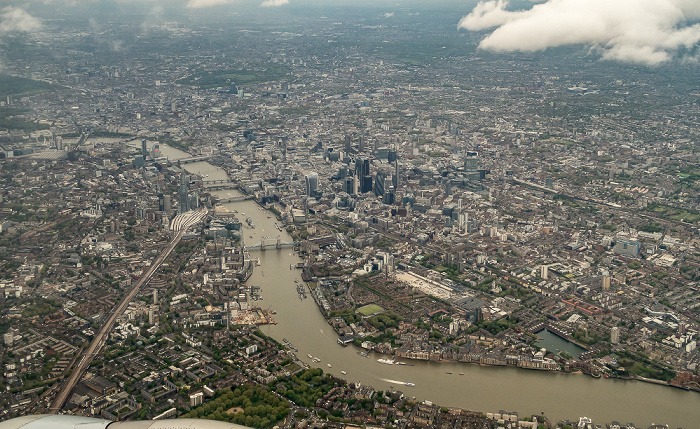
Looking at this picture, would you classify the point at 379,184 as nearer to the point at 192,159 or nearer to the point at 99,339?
the point at 192,159

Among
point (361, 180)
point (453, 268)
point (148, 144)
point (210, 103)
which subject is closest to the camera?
point (453, 268)

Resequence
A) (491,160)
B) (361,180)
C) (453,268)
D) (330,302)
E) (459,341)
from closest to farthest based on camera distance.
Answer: (459,341), (330,302), (453,268), (361,180), (491,160)

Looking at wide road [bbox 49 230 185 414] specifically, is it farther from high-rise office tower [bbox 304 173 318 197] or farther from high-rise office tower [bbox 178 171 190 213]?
high-rise office tower [bbox 304 173 318 197]

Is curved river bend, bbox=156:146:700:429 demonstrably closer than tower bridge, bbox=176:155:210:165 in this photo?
Yes

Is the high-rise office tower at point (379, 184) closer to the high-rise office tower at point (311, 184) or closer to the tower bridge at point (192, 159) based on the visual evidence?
the high-rise office tower at point (311, 184)

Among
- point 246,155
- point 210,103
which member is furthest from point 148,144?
point 210,103

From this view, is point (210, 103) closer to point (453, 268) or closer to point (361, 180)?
point (361, 180)

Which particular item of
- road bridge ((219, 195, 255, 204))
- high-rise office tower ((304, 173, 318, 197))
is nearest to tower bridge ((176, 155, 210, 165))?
road bridge ((219, 195, 255, 204))

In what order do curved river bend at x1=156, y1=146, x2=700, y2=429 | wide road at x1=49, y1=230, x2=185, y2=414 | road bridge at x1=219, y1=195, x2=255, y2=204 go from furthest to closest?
road bridge at x1=219, y1=195, x2=255, y2=204 < curved river bend at x1=156, y1=146, x2=700, y2=429 < wide road at x1=49, y1=230, x2=185, y2=414
